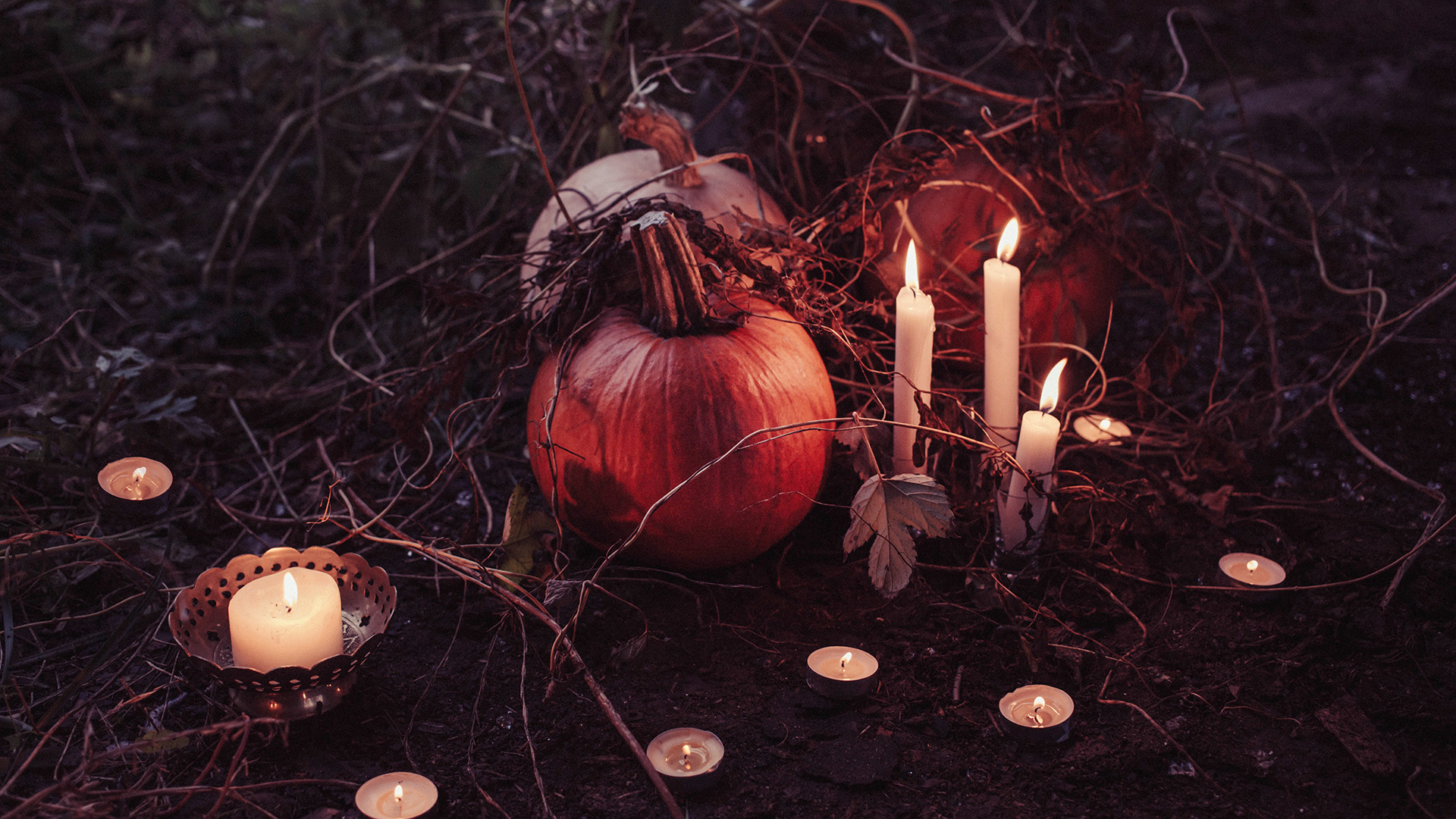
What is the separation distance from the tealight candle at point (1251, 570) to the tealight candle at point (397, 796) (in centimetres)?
132

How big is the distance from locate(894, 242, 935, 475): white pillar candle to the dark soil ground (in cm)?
26

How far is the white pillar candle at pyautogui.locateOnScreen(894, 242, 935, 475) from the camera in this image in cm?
160

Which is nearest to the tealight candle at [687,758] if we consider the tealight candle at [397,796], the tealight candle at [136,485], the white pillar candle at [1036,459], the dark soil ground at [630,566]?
the dark soil ground at [630,566]

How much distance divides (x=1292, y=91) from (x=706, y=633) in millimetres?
3589

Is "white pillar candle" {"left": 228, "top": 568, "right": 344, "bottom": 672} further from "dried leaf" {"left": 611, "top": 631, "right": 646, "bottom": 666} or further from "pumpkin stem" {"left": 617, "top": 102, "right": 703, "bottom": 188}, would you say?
"pumpkin stem" {"left": 617, "top": 102, "right": 703, "bottom": 188}

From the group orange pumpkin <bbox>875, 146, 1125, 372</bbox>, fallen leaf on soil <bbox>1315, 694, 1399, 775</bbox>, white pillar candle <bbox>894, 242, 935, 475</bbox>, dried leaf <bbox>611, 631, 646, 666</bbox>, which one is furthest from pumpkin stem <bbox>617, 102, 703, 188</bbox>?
fallen leaf on soil <bbox>1315, 694, 1399, 775</bbox>

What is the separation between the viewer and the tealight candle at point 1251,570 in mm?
1627

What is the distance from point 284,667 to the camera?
131 centimetres

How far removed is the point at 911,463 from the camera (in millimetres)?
1721

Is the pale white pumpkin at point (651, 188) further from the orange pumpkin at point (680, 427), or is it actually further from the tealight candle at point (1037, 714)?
the tealight candle at point (1037, 714)

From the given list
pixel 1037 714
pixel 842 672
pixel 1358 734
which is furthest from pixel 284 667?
pixel 1358 734

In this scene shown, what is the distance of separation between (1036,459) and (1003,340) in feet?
0.72

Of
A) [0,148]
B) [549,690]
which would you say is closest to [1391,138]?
[549,690]

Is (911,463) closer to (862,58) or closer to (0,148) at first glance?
(862,58)
